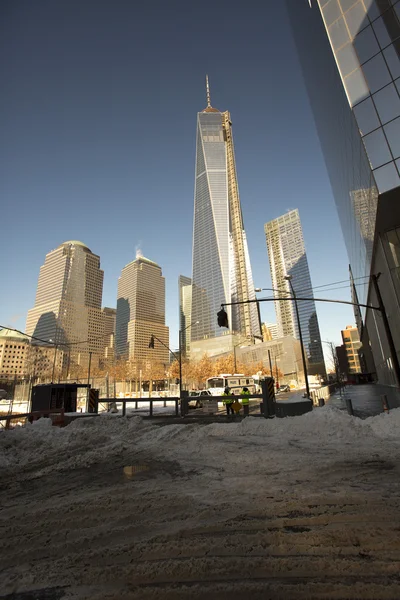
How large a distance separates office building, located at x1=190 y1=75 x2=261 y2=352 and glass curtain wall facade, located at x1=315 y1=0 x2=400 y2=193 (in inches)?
5172

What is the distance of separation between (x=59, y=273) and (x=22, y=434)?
182 metres

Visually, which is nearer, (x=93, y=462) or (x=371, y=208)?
(x=93, y=462)

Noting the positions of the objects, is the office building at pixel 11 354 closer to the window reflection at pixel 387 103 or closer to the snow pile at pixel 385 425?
the window reflection at pixel 387 103

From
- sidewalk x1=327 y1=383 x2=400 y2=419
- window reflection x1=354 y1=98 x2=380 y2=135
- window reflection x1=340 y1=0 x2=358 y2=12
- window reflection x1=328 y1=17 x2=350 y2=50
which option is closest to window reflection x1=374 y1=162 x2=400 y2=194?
window reflection x1=354 y1=98 x2=380 y2=135

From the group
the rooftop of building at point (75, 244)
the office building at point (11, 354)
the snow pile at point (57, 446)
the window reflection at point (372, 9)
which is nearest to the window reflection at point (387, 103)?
the window reflection at point (372, 9)

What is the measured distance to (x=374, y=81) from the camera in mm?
20875

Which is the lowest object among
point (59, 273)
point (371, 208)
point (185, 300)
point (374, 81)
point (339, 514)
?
point (339, 514)

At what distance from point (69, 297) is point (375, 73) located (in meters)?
173

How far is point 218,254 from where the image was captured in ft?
559

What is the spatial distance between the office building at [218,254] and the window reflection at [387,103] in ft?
435

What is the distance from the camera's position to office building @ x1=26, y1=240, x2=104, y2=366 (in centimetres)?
16688

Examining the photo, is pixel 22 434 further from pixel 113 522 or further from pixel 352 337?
pixel 352 337

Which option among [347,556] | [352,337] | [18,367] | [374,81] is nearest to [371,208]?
[374,81]

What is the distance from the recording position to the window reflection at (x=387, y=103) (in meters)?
19.7
